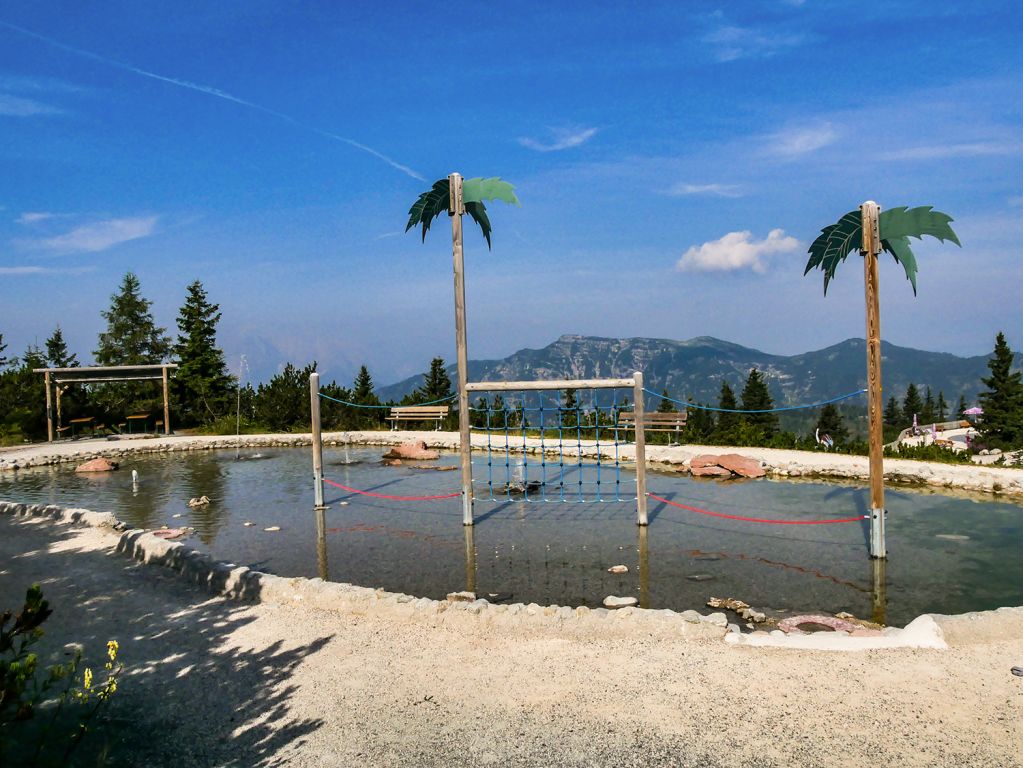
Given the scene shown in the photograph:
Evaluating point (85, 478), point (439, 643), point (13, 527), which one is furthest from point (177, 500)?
point (439, 643)

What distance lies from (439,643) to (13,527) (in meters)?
8.35

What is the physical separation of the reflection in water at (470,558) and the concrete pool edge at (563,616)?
1.41 m

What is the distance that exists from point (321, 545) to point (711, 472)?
8.64m

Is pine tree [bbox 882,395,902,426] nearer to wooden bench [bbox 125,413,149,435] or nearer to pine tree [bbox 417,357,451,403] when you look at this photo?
pine tree [bbox 417,357,451,403]

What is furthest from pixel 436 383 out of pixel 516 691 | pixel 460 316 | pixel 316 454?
pixel 516 691

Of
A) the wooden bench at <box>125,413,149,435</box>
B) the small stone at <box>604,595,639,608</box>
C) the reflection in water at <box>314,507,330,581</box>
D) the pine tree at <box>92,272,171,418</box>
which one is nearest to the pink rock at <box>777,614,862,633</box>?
the small stone at <box>604,595,639,608</box>

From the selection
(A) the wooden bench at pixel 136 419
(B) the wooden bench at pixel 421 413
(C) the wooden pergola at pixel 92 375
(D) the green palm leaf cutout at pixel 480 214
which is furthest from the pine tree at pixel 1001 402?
(A) the wooden bench at pixel 136 419

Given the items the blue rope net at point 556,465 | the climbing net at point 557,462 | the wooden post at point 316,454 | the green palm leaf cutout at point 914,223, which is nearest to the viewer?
the green palm leaf cutout at point 914,223

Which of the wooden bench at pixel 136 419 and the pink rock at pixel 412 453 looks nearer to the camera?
the pink rock at pixel 412 453

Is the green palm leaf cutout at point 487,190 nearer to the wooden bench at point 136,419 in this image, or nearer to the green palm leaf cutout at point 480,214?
the green palm leaf cutout at point 480,214

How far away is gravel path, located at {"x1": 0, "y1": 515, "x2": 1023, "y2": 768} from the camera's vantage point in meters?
3.88

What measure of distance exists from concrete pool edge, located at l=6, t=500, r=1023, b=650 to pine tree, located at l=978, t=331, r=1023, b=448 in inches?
869

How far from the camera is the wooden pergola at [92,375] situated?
2235 centimetres

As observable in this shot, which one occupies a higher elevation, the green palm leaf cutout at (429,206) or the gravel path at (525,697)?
the green palm leaf cutout at (429,206)
